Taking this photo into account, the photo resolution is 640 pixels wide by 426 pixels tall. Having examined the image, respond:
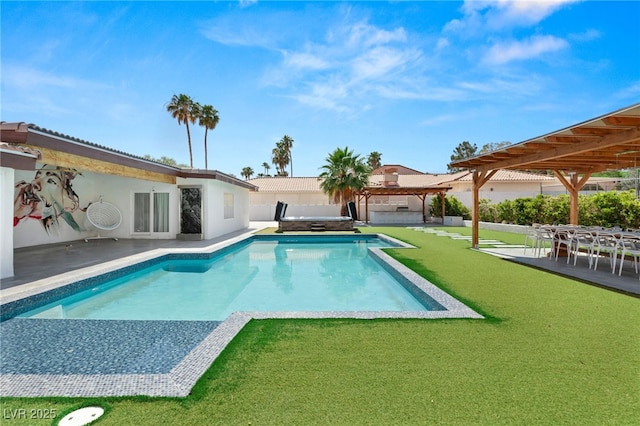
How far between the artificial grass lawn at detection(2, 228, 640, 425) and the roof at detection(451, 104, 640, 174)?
323 centimetres

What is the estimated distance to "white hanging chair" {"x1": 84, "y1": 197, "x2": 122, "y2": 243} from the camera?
477 inches

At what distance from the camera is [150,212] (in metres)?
13.5

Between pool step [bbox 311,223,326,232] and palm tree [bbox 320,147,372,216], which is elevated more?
palm tree [bbox 320,147,372,216]

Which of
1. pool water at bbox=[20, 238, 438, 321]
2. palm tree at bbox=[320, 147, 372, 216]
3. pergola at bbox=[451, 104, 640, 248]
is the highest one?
palm tree at bbox=[320, 147, 372, 216]

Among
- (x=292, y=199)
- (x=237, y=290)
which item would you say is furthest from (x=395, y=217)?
(x=237, y=290)

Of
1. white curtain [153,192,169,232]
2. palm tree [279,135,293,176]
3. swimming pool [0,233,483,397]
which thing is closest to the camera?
swimming pool [0,233,483,397]

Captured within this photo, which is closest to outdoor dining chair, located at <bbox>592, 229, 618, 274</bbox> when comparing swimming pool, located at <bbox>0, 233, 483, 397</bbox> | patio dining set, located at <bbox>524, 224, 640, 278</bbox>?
patio dining set, located at <bbox>524, 224, 640, 278</bbox>

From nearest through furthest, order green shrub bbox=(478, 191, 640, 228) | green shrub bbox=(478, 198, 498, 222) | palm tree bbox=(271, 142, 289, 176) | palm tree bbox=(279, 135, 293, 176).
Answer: green shrub bbox=(478, 191, 640, 228) → green shrub bbox=(478, 198, 498, 222) → palm tree bbox=(279, 135, 293, 176) → palm tree bbox=(271, 142, 289, 176)

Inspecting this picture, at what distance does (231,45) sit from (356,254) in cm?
919

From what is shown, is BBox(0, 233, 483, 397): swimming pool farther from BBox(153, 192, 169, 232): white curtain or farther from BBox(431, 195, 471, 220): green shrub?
BBox(431, 195, 471, 220): green shrub

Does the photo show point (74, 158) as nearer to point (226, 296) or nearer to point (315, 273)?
point (226, 296)

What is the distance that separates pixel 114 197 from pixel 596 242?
52.7 feet

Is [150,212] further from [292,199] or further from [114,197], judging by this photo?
[292,199]

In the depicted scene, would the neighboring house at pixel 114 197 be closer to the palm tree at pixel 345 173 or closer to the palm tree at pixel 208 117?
the palm tree at pixel 345 173
